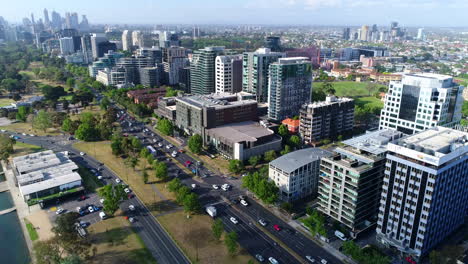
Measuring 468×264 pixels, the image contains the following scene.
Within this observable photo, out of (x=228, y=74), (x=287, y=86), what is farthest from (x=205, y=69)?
(x=287, y=86)

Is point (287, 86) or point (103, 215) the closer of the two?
point (103, 215)

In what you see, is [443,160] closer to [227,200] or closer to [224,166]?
[227,200]

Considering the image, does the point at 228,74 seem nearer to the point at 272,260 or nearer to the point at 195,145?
the point at 195,145

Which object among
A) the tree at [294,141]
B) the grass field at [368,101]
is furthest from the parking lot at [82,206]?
the grass field at [368,101]

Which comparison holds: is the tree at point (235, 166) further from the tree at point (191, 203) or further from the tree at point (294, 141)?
the tree at point (294, 141)

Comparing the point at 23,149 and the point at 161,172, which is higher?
the point at 161,172
